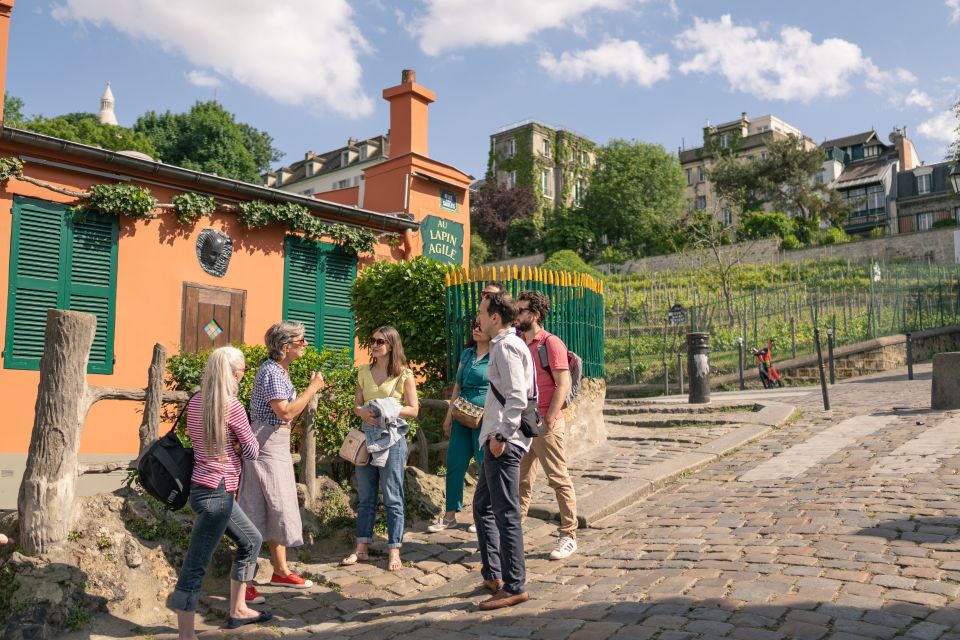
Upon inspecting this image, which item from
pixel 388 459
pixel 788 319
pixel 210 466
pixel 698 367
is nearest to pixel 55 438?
pixel 210 466

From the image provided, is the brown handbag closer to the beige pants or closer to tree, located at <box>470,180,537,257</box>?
the beige pants

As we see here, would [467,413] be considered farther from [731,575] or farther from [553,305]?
[553,305]

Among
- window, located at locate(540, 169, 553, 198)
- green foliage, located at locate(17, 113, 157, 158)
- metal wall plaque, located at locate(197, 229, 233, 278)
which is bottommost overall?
metal wall plaque, located at locate(197, 229, 233, 278)

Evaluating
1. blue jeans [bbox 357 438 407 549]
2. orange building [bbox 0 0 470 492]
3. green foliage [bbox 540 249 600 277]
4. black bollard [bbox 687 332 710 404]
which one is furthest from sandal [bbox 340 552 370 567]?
green foliage [bbox 540 249 600 277]

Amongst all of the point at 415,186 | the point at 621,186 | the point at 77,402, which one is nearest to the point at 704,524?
the point at 77,402

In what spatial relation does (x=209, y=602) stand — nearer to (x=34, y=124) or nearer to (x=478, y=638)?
(x=478, y=638)

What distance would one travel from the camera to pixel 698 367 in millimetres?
13516

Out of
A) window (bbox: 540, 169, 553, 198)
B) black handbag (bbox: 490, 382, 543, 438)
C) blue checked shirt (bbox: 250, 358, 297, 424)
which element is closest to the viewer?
black handbag (bbox: 490, 382, 543, 438)

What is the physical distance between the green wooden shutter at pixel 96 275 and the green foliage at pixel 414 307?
3.18 meters

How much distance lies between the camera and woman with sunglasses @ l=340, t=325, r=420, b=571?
218 inches

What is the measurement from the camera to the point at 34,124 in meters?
33.3

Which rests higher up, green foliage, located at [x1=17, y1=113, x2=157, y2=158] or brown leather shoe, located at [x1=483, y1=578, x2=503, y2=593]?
green foliage, located at [x1=17, y1=113, x2=157, y2=158]

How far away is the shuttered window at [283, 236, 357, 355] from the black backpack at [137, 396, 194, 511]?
23.4 ft

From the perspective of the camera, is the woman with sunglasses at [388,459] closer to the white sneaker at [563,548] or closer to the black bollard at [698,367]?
the white sneaker at [563,548]
